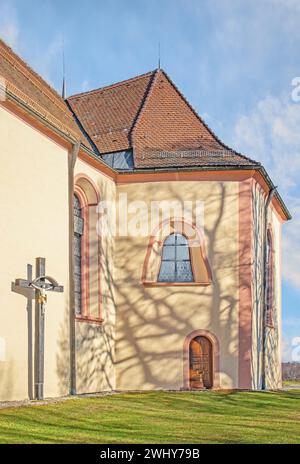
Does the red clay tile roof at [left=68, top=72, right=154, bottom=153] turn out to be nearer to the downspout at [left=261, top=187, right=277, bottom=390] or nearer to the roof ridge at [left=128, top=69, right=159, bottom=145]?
the roof ridge at [left=128, top=69, right=159, bottom=145]

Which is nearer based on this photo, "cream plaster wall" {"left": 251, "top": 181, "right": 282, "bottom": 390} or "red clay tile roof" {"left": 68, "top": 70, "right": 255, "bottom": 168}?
"cream plaster wall" {"left": 251, "top": 181, "right": 282, "bottom": 390}

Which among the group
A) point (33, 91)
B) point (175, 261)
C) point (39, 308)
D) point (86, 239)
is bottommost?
point (39, 308)

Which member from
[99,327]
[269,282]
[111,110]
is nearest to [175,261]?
[99,327]

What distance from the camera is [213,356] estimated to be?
19891mm

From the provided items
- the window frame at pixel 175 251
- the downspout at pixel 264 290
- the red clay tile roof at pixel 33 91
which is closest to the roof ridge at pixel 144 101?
the red clay tile roof at pixel 33 91

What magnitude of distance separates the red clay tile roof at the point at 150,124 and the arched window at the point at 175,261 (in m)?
2.04

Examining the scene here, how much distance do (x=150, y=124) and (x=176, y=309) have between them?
18.0ft

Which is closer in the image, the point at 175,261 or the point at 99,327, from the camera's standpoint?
the point at 99,327

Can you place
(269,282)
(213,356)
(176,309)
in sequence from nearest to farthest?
(213,356) < (176,309) < (269,282)

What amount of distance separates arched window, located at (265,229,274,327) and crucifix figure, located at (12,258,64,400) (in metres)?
9.04

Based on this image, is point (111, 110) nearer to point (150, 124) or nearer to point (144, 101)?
point (144, 101)

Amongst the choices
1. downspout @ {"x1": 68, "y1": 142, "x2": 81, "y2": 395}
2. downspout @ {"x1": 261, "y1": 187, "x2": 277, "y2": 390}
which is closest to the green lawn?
downspout @ {"x1": 68, "y1": 142, "x2": 81, "y2": 395}

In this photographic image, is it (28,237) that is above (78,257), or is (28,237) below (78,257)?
above

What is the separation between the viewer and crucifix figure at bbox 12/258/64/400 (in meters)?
15.4
